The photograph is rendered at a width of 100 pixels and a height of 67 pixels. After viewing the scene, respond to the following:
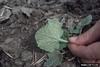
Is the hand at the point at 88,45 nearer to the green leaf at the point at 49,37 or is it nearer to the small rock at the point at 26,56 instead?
the green leaf at the point at 49,37

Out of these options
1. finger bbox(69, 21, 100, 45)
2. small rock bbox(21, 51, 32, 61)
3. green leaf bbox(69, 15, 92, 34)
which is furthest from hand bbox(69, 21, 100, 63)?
small rock bbox(21, 51, 32, 61)

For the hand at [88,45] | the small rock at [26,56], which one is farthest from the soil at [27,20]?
the hand at [88,45]

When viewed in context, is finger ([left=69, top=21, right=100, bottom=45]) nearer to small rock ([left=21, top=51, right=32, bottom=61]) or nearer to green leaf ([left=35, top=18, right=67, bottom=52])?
green leaf ([left=35, top=18, right=67, bottom=52])

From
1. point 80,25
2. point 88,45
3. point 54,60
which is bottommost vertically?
point 54,60

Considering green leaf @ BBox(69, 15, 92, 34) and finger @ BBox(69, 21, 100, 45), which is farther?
green leaf @ BBox(69, 15, 92, 34)

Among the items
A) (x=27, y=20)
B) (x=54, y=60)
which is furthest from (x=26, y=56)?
(x=27, y=20)

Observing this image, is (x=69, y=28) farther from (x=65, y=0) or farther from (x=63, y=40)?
(x=65, y=0)

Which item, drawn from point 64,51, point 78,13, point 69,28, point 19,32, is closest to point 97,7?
point 78,13

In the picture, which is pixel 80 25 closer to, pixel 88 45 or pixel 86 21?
pixel 86 21
